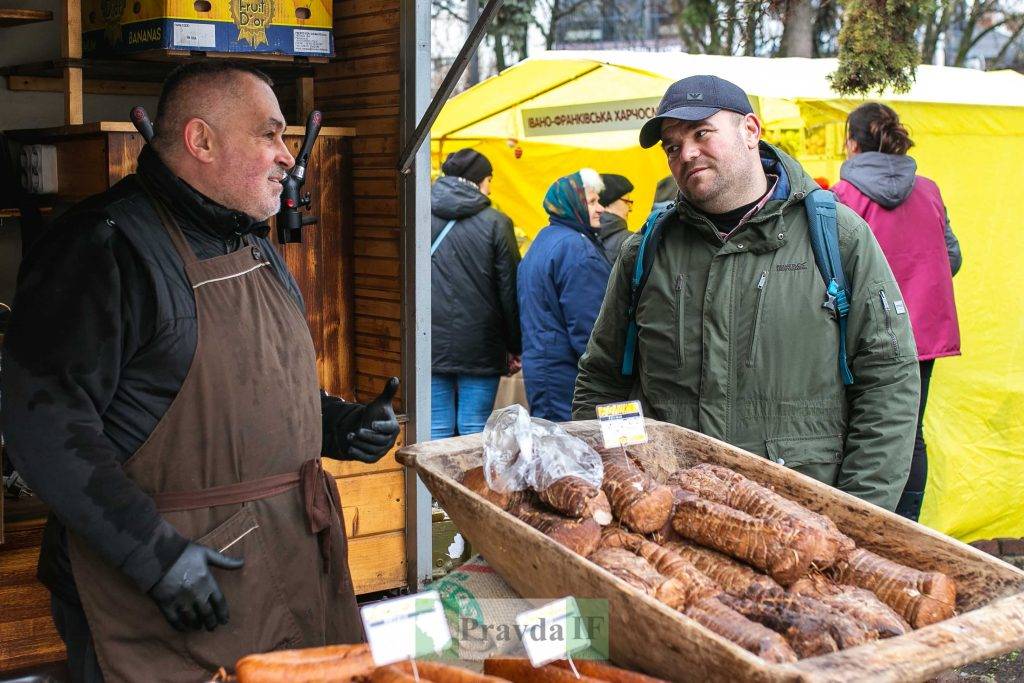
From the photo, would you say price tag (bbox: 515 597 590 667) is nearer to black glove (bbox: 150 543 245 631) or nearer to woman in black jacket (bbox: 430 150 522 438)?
black glove (bbox: 150 543 245 631)

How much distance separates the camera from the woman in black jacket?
553 cm

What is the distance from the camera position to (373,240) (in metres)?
4.18

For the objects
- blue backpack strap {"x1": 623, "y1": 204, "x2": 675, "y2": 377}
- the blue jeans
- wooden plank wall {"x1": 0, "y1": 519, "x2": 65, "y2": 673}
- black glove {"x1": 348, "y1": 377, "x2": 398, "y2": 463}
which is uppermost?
blue backpack strap {"x1": 623, "y1": 204, "x2": 675, "y2": 377}

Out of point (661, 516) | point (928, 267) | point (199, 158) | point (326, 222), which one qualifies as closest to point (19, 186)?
point (326, 222)

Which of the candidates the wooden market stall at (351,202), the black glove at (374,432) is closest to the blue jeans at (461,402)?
the wooden market stall at (351,202)

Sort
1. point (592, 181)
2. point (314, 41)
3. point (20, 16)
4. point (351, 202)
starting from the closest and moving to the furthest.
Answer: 1. point (20, 16)
2. point (314, 41)
3. point (351, 202)
4. point (592, 181)

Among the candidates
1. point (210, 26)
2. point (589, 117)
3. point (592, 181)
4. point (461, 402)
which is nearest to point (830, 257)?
point (210, 26)

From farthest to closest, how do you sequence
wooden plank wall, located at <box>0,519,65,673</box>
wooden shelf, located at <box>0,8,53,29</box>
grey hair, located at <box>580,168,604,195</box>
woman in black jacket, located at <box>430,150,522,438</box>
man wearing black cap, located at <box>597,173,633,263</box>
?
woman in black jacket, located at <box>430,150,522,438</box> < man wearing black cap, located at <box>597,173,633,263</box> < grey hair, located at <box>580,168,604,195</box> < wooden shelf, located at <box>0,8,53,29</box> < wooden plank wall, located at <box>0,519,65,673</box>

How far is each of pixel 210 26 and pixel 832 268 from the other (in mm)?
2391

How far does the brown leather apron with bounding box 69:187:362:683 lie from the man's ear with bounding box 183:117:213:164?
0.14 meters

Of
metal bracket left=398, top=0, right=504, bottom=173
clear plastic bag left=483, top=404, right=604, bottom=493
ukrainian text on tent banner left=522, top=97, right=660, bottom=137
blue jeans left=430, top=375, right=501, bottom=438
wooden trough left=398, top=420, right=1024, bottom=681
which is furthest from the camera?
ukrainian text on tent banner left=522, top=97, right=660, bottom=137

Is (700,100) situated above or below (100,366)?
above

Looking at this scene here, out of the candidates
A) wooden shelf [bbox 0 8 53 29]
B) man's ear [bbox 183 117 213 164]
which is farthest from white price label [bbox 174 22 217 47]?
man's ear [bbox 183 117 213 164]

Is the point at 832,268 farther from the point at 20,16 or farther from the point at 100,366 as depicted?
the point at 20,16
